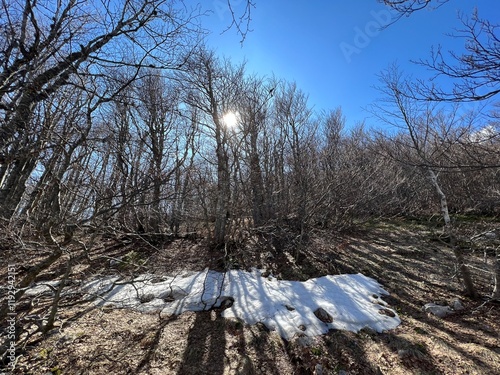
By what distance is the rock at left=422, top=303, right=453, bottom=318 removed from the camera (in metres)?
4.12

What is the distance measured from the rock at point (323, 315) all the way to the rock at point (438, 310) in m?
1.95

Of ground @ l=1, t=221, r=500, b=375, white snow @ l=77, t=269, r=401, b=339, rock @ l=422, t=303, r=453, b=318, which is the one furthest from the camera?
rock @ l=422, t=303, r=453, b=318

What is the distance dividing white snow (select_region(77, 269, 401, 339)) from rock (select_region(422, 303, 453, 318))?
696 mm

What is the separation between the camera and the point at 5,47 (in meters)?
3.14

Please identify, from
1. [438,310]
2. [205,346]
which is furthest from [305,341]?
[438,310]

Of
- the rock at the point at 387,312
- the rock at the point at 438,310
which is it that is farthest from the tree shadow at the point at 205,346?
the rock at the point at 438,310

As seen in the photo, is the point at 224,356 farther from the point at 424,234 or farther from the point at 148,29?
the point at 424,234

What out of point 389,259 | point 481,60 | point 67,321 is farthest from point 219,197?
point 481,60

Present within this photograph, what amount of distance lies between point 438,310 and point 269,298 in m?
3.10

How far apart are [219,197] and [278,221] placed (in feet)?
6.72

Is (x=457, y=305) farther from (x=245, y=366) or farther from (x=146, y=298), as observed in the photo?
(x=146, y=298)
